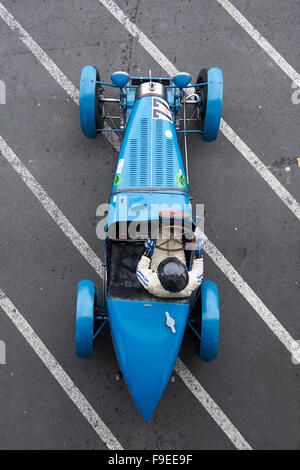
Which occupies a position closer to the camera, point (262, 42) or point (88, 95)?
point (88, 95)

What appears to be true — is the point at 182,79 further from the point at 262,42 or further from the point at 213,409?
the point at 213,409

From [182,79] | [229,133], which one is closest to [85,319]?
[182,79]

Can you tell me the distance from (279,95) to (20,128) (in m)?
3.85

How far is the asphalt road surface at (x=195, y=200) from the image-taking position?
176 inches

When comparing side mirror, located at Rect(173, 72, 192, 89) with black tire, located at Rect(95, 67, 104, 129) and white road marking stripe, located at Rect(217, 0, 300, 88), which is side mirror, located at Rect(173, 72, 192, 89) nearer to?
black tire, located at Rect(95, 67, 104, 129)

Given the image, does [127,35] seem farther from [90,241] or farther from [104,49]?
[90,241]

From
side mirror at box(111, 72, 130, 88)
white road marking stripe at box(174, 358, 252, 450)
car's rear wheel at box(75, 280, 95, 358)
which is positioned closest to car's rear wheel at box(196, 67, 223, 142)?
side mirror at box(111, 72, 130, 88)

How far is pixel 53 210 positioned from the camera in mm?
4840

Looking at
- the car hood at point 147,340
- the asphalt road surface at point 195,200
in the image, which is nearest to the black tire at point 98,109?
the asphalt road surface at point 195,200

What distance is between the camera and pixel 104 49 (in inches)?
202

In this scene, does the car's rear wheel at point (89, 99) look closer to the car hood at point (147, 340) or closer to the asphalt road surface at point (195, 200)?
the asphalt road surface at point (195, 200)

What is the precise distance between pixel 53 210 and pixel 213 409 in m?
3.41

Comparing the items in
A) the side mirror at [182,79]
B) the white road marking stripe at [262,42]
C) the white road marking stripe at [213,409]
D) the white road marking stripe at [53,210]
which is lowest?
the white road marking stripe at [213,409]

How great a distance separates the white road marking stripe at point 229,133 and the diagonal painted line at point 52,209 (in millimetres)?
2513
